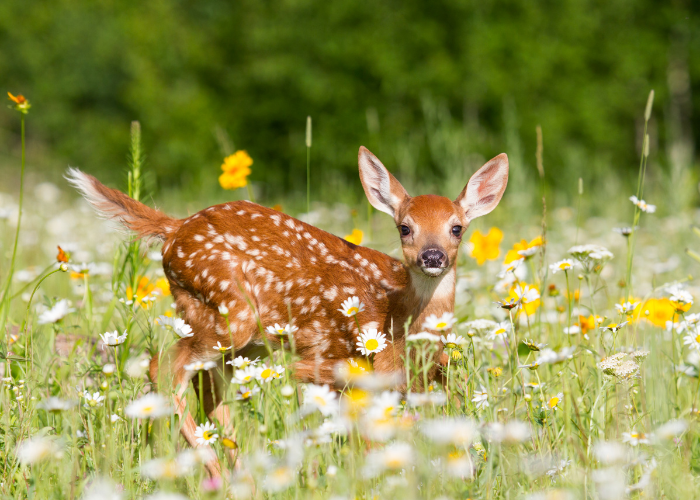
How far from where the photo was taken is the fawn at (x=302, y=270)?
306cm

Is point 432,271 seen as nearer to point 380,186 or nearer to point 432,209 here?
point 432,209

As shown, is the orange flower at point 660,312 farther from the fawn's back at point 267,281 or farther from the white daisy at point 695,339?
the fawn's back at point 267,281

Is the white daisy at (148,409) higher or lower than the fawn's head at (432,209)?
lower

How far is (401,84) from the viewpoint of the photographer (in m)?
15.3

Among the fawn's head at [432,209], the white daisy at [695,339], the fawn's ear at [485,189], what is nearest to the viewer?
the white daisy at [695,339]

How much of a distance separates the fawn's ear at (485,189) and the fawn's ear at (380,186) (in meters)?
0.28

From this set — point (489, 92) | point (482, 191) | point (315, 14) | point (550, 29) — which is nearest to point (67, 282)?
point (482, 191)

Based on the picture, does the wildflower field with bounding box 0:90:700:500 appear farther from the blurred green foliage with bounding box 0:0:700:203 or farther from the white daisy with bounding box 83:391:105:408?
the blurred green foliage with bounding box 0:0:700:203

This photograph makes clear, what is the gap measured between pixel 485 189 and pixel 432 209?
39 centimetres

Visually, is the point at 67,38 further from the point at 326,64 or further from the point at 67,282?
the point at 67,282

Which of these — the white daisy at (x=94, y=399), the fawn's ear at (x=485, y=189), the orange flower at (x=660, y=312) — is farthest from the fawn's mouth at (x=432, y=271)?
the white daisy at (x=94, y=399)

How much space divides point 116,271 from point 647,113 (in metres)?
2.47

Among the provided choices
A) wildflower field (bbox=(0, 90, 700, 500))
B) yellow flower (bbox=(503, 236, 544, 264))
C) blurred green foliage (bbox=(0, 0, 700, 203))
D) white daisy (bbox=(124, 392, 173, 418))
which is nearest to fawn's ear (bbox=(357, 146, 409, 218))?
wildflower field (bbox=(0, 90, 700, 500))

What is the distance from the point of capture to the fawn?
3.06m
